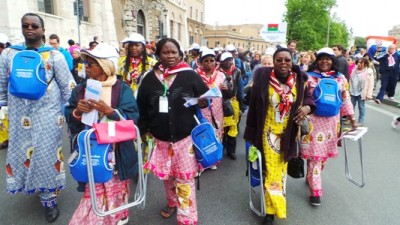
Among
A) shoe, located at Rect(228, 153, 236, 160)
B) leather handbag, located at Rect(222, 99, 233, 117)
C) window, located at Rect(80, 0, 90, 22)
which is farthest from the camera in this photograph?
window, located at Rect(80, 0, 90, 22)

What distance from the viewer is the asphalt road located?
10.7ft

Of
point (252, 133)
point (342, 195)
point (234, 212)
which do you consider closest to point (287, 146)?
point (252, 133)

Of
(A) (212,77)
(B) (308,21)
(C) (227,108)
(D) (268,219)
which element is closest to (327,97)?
(D) (268,219)

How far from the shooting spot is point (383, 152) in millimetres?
5688

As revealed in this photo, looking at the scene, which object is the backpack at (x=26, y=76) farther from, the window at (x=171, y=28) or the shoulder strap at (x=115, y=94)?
the window at (x=171, y=28)

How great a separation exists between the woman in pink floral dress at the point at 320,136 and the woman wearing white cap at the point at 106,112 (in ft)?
6.97

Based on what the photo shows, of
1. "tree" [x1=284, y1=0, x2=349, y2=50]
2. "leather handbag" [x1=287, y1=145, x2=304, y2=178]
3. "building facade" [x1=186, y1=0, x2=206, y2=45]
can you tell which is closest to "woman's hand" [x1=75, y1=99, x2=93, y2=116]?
"leather handbag" [x1=287, y1=145, x2=304, y2=178]

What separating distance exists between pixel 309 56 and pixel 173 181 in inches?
257

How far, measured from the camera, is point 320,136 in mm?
3508

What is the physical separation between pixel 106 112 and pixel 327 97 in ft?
7.93

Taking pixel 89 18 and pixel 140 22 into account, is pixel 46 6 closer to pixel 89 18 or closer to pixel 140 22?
pixel 89 18

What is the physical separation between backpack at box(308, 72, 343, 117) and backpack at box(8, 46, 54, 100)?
2964 mm

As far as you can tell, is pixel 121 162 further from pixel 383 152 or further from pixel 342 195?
pixel 383 152

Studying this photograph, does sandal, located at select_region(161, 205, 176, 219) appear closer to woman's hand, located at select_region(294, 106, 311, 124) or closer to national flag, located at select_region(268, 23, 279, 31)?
woman's hand, located at select_region(294, 106, 311, 124)
